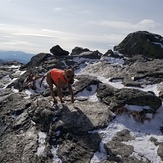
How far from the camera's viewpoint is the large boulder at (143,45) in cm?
3281

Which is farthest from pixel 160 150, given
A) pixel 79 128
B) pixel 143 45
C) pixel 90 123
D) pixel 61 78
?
pixel 143 45

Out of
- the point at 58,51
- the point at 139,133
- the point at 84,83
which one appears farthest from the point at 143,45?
the point at 139,133

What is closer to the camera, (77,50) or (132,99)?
(132,99)

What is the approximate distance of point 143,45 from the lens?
33.6m

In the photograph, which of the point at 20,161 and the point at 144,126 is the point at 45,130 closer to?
the point at 20,161

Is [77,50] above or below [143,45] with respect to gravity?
below

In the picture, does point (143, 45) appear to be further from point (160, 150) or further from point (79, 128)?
point (160, 150)

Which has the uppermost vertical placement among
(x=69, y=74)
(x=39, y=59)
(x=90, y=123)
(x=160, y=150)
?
(x=69, y=74)

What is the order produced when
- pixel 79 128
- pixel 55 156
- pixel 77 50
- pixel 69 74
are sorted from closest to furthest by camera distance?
pixel 55 156 → pixel 79 128 → pixel 69 74 → pixel 77 50

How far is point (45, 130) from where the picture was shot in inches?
607

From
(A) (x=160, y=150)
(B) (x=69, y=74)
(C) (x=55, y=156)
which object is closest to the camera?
(A) (x=160, y=150)

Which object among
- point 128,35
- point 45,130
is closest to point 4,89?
point 45,130

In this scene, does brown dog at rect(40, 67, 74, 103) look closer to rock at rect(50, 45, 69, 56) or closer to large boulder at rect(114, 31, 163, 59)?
large boulder at rect(114, 31, 163, 59)

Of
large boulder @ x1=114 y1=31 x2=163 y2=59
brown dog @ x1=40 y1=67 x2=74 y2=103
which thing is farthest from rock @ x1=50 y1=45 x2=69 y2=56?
brown dog @ x1=40 y1=67 x2=74 y2=103
